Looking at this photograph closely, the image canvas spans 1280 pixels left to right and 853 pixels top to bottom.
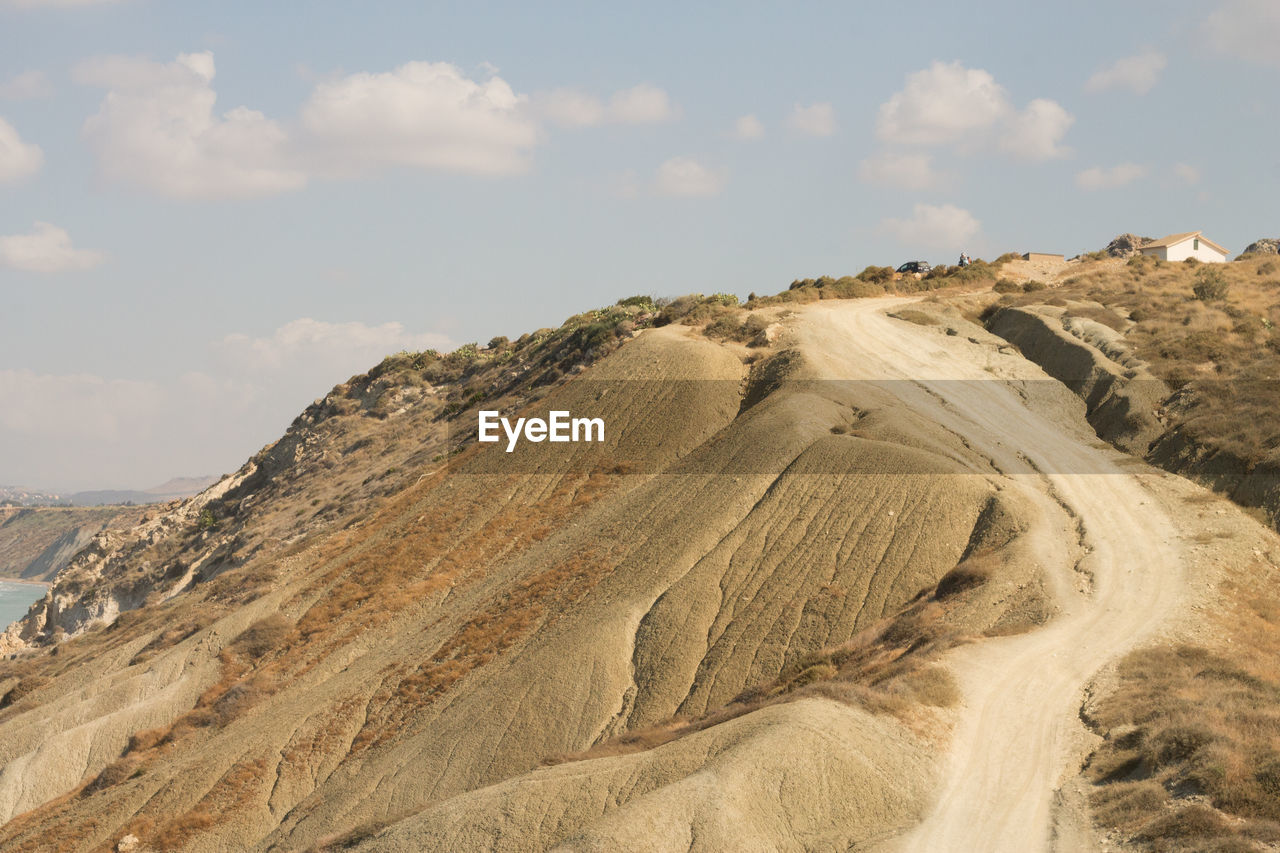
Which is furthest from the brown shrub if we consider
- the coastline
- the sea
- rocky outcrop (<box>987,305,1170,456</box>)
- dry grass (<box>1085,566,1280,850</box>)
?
the coastline

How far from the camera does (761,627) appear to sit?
89.1 ft

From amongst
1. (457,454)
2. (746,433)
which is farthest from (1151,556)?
(457,454)

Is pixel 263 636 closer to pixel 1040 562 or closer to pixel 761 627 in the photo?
pixel 761 627

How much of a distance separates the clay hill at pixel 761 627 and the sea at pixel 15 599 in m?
92.3

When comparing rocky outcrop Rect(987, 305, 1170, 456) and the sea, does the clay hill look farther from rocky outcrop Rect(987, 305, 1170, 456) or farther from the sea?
the sea

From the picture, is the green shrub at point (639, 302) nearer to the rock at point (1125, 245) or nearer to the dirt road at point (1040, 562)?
the dirt road at point (1040, 562)

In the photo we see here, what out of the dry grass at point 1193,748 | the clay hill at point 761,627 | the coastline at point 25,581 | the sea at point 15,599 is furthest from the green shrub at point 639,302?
the coastline at point 25,581

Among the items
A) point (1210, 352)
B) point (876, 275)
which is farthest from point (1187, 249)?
point (1210, 352)

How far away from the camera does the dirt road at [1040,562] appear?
1719cm

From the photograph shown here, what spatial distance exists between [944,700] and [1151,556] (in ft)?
36.0

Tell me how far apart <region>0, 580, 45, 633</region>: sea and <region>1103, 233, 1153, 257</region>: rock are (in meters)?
118

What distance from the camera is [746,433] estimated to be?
37.2 meters

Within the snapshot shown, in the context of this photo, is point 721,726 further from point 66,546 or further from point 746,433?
point 66,546

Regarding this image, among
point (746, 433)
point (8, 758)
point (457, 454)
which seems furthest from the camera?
point (457, 454)
